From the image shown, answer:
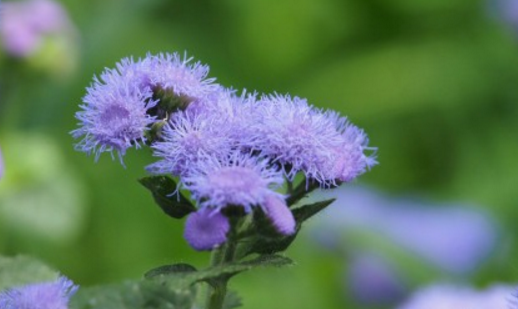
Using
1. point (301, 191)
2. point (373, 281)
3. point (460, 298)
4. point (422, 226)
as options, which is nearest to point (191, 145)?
point (301, 191)

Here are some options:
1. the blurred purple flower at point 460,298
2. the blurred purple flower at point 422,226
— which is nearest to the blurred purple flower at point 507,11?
the blurred purple flower at point 422,226

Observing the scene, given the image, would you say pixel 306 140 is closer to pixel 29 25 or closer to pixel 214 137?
pixel 214 137

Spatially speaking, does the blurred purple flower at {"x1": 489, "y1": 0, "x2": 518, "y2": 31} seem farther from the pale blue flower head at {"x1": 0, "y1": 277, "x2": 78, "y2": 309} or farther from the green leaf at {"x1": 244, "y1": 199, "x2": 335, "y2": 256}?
the pale blue flower head at {"x1": 0, "y1": 277, "x2": 78, "y2": 309}

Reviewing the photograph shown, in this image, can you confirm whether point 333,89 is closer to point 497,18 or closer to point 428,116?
point 428,116

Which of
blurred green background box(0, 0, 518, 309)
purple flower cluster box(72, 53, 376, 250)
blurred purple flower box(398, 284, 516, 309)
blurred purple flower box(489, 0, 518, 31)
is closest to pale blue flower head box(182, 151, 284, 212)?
purple flower cluster box(72, 53, 376, 250)

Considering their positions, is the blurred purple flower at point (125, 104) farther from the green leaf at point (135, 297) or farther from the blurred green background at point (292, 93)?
the blurred green background at point (292, 93)

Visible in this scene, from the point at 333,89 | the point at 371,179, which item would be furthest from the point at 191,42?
the point at 371,179
